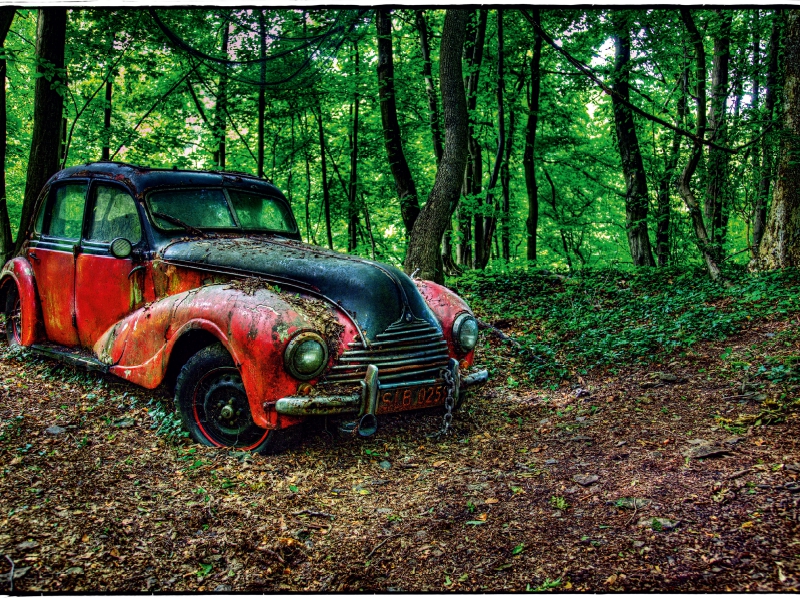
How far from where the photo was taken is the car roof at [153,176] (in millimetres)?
4945

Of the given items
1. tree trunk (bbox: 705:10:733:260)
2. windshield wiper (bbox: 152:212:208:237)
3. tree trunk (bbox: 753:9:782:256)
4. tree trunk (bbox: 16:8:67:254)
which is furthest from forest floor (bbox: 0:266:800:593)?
tree trunk (bbox: 705:10:733:260)

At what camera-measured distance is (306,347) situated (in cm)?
357

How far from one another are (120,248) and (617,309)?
18.7ft

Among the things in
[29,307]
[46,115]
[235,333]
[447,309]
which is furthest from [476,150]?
[235,333]

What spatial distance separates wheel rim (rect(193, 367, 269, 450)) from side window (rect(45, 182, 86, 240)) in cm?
242

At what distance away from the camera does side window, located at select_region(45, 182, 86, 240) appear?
541cm

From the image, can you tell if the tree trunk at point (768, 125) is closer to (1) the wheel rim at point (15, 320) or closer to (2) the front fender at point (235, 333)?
(2) the front fender at point (235, 333)

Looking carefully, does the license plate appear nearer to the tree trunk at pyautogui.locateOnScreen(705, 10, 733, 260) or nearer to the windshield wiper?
the windshield wiper

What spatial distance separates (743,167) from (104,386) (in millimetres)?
8821

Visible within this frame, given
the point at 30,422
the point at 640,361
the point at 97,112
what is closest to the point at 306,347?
the point at 30,422

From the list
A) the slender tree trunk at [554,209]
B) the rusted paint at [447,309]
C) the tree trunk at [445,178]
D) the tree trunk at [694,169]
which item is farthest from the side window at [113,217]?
the slender tree trunk at [554,209]

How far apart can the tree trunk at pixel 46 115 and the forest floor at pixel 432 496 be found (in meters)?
3.07

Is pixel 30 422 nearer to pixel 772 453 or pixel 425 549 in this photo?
pixel 425 549

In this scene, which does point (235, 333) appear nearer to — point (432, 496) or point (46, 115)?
point (432, 496)
